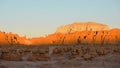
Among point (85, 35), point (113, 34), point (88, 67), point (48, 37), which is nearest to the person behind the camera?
point (88, 67)

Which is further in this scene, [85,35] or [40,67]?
[85,35]

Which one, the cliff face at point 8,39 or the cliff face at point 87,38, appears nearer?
the cliff face at point 8,39

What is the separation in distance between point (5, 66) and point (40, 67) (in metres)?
1.84

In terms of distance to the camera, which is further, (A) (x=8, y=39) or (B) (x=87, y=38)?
(B) (x=87, y=38)

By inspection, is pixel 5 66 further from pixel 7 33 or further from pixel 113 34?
pixel 113 34

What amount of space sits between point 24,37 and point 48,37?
854 cm

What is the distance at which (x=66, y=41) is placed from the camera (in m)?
93.8

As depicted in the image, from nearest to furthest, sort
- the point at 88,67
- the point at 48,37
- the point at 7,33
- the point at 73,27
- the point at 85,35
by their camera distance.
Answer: the point at 88,67 < the point at 7,33 < the point at 85,35 < the point at 48,37 < the point at 73,27

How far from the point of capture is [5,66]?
55.5ft

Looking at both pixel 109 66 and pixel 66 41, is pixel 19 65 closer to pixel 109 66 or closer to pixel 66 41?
pixel 109 66

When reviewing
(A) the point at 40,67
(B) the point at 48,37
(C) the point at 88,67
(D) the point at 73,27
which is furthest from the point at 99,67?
(D) the point at 73,27

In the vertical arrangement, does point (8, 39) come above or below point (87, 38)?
above

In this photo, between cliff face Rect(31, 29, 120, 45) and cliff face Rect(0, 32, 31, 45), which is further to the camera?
cliff face Rect(31, 29, 120, 45)

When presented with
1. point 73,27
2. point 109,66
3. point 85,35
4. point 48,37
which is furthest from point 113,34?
point 109,66
